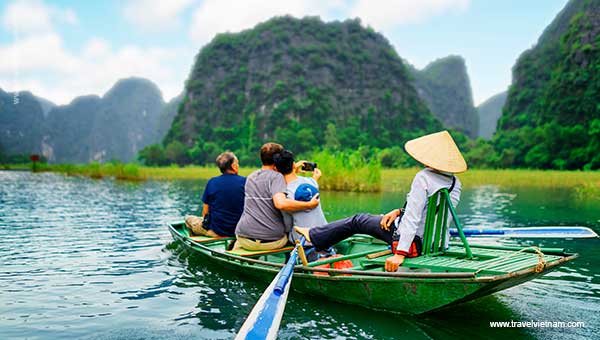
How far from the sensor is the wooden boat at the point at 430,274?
379 centimetres

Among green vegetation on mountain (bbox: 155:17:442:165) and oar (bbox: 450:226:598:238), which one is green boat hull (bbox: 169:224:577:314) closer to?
oar (bbox: 450:226:598:238)

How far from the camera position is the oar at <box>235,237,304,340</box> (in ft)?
10.3

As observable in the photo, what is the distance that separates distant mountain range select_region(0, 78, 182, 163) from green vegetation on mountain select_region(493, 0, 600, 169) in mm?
81749

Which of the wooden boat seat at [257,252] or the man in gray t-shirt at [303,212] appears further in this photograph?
the wooden boat seat at [257,252]

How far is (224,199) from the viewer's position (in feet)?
21.4

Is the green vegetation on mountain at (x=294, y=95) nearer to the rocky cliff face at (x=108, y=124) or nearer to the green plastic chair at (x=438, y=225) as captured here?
the rocky cliff face at (x=108, y=124)

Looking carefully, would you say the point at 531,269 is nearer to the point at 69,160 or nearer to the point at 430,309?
the point at 430,309

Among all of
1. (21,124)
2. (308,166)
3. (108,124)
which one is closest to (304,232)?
(308,166)

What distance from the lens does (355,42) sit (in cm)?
9100

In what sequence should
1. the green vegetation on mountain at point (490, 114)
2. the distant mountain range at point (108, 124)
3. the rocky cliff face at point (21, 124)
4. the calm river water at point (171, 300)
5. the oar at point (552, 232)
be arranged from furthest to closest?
the green vegetation on mountain at point (490, 114)
the distant mountain range at point (108, 124)
the rocky cliff face at point (21, 124)
the oar at point (552, 232)
the calm river water at point (171, 300)

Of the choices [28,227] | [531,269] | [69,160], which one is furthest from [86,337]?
[69,160]

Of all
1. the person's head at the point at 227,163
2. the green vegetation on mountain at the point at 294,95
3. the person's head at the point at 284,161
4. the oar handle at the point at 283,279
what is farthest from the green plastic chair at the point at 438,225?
the green vegetation on mountain at the point at 294,95

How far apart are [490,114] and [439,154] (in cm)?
13069

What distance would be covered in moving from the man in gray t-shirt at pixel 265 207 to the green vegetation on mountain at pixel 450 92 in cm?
10249
